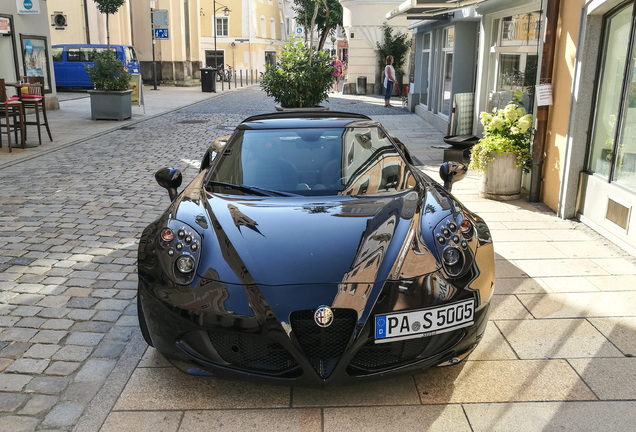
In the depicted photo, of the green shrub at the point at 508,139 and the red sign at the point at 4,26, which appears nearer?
the green shrub at the point at 508,139

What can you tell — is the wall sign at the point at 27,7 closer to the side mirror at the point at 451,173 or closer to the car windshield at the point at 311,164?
the car windshield at the point at 311,164

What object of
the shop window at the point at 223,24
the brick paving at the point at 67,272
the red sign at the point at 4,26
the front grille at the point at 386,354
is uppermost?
the shop window at the point at 223,24

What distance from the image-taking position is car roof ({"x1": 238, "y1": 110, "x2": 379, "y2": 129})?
15.1 ft

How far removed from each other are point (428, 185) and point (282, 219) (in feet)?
4.15

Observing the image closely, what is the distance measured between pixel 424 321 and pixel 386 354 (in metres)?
0.25

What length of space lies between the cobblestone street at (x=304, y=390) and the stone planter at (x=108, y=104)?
1011 cm

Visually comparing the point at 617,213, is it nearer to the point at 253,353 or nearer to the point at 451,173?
the point at 451,173

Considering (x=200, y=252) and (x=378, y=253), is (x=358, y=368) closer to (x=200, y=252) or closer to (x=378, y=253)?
(x=378, y=253)

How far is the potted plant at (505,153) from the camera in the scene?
25.3 ft

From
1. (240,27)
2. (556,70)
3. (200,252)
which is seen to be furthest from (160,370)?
(240,27)

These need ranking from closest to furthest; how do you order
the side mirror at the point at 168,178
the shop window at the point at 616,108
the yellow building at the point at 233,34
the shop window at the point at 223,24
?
1. the side mirror at the point at 168,178
2. the shop window at the point at 616,108
3. the yellow building at the point at 233,34
4. the shop window at the point at 223,24

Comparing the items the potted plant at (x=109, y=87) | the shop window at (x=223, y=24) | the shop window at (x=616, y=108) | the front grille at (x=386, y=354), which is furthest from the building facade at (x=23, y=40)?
the shop window at (x=223, y=24)

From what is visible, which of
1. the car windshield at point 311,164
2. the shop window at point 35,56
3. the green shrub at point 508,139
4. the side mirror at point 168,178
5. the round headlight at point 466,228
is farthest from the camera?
the shop window at point 35,56

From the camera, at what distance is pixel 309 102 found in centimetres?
1277
